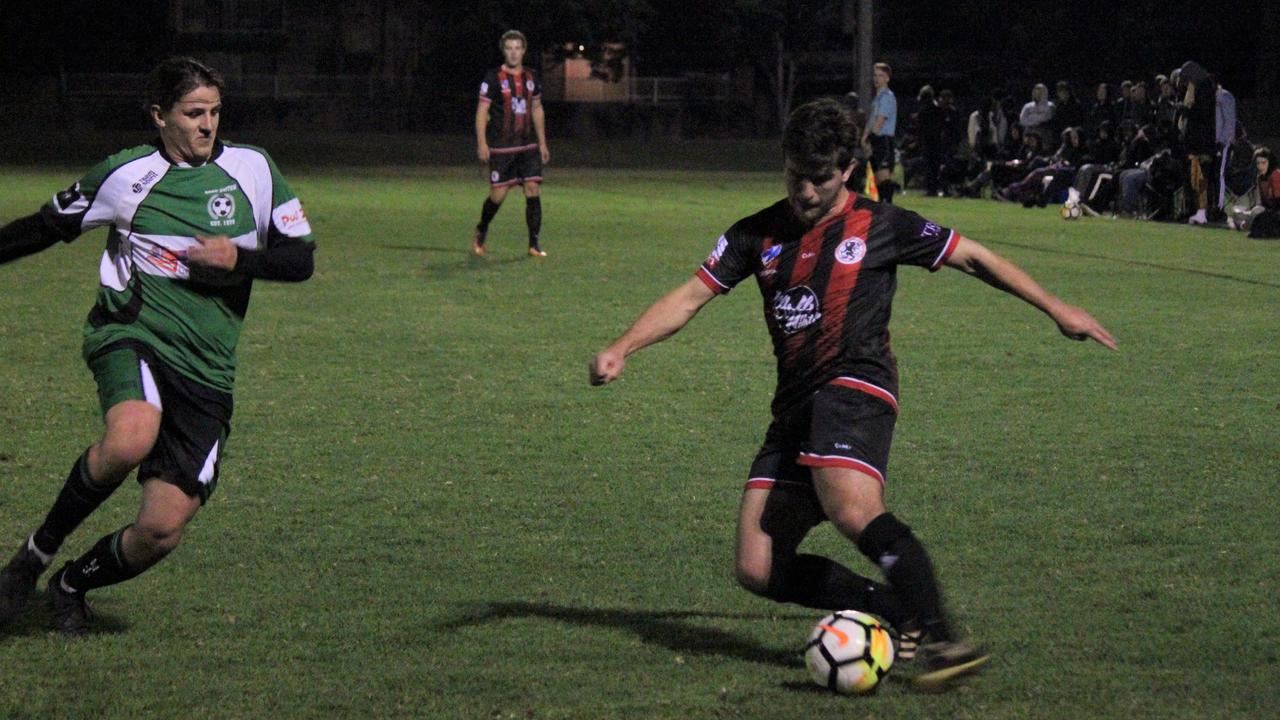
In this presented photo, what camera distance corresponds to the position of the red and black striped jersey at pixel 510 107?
17000 mm

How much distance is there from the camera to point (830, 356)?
4.93m

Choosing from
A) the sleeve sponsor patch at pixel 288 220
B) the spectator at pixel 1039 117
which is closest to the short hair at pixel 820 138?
the sleeve sponsor patch at pixel 288 220

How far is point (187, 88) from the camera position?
16.9 ft

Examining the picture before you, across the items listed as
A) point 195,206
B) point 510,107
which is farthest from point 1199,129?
point 195,206

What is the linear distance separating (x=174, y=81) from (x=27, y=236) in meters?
0.63

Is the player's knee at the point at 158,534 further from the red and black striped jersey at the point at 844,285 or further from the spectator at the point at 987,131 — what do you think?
the spectator at the point at 987,131

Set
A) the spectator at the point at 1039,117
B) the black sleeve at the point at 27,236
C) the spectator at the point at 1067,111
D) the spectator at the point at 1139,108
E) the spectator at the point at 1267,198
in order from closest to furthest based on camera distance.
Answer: the black sleeve at the point at 27,236 → the spectator at the point at 1267,198 → the spectator at the point at 1139,108 → the spectator at the point at 1067,111 → the spectator at the point at 1039,117

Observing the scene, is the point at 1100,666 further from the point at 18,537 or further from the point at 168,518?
the point at 18,537

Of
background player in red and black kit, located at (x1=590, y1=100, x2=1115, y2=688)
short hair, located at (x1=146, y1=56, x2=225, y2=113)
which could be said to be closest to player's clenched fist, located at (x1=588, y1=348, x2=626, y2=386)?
background player in red and black kit, located at (x1=590, y1=100, x2=1115, y2=688)

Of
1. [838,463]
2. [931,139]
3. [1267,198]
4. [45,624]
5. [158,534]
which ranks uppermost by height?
[931,139]

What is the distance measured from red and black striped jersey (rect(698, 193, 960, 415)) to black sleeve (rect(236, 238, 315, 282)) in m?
1.26

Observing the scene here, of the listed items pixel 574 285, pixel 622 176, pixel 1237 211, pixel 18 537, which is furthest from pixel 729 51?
pixel 18 537

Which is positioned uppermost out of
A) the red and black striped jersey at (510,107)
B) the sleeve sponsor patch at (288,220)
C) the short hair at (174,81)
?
the red and black striped jersey at (510,107)

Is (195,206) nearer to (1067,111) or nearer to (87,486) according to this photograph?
(87,486)
